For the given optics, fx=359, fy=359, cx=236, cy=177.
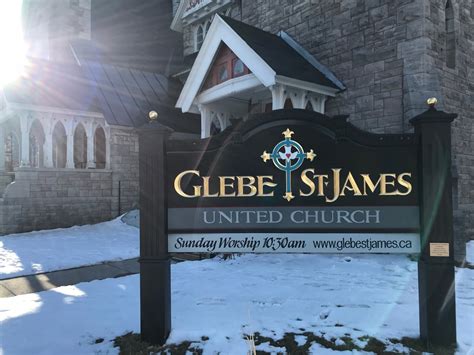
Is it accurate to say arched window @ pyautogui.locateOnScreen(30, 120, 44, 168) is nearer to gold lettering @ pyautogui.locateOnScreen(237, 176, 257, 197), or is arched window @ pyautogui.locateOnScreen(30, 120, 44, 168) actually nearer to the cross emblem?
gold lettering @ pyautogui.locateOnScreen(237, 176, 257, 197)

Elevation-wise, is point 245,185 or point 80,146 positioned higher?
point 80,146

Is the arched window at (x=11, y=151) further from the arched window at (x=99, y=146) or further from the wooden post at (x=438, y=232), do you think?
the wooden post at (x=438, y=232)

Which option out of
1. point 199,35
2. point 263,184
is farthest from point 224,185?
point 199,35

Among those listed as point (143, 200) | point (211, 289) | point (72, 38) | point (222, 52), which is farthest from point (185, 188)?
point (72, 38)

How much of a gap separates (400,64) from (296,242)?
6.42 meters

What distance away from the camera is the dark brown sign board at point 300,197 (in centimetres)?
333

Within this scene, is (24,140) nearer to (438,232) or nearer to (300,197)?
(300,197)

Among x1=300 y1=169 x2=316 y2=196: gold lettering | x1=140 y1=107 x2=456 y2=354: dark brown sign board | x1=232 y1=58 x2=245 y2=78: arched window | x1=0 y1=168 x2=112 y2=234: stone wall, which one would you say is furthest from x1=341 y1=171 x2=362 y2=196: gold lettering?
x1=0 y1=168 x2=112 y2=234: stone wall

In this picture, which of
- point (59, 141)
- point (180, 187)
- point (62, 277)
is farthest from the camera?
point (59, 141)

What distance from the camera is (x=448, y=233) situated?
331 centimetres

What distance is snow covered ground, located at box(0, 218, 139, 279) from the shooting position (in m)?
6.91

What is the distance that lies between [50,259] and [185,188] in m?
5.24

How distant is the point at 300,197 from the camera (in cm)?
356

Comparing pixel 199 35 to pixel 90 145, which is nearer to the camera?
pixel 90 145
